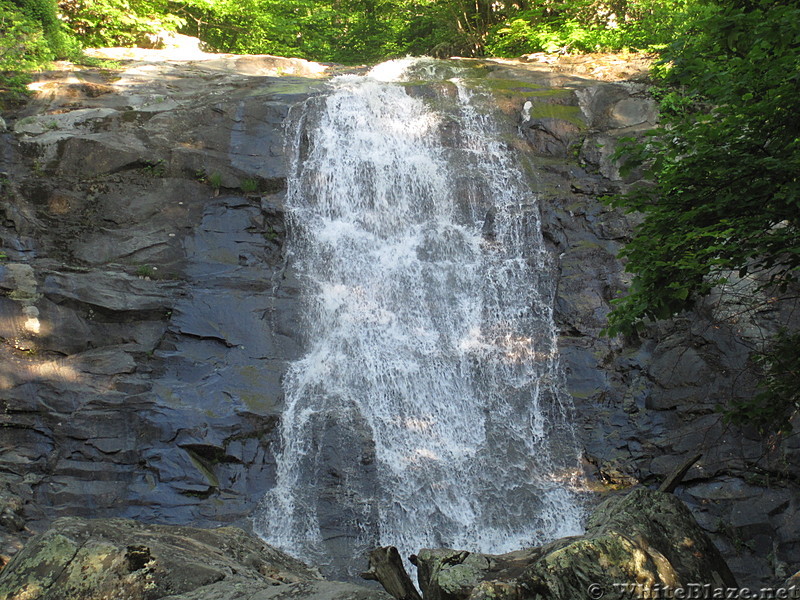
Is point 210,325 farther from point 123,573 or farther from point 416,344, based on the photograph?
point 123,573

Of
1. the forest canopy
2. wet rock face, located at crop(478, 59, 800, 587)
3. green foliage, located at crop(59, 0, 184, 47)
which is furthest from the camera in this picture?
green foliage, located at crop(59, 0, 184, 47)

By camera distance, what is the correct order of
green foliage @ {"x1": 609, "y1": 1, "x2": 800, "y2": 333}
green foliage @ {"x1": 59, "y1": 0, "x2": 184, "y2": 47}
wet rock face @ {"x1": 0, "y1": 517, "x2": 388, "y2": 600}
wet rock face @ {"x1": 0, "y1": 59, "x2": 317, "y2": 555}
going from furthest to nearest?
green foliage @ {"x1": 59, "y1": 0, "x2": 184, "y2": 47} < wet rock face @ {"x1": 0, "y1": 59, "x2": 317, "y2": 555} < green foliage @ {"x1": 609, "y1": 1, "x2": 800, "y2": 333} < wet rock face @ {"x1": 0, "y1": 517, "x2": 388, "y2": 600}

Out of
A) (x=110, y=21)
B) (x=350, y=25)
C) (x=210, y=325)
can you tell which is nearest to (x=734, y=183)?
(x=210, y=325)

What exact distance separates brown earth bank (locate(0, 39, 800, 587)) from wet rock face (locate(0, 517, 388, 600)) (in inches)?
97.8

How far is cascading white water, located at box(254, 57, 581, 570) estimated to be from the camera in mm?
9031

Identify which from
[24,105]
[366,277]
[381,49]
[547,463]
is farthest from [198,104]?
[381,49]

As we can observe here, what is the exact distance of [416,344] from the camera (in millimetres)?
10828

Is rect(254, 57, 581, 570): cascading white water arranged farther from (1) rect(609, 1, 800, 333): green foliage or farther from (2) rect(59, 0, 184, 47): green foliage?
(2) rect(59, 0, 184, 47): green foliage

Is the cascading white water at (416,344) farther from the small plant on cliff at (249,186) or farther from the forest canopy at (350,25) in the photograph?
the forest canopy at (350,25)

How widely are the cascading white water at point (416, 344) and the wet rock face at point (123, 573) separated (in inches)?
162

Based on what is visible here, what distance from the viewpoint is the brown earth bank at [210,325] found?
875 centimetres

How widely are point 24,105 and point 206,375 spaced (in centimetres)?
724

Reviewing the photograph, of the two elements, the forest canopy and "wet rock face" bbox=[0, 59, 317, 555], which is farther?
the forest canopy

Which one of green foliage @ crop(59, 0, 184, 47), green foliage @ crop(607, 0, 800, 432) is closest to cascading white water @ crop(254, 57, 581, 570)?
green foliage @ crop(607, 0, 800, 432)
